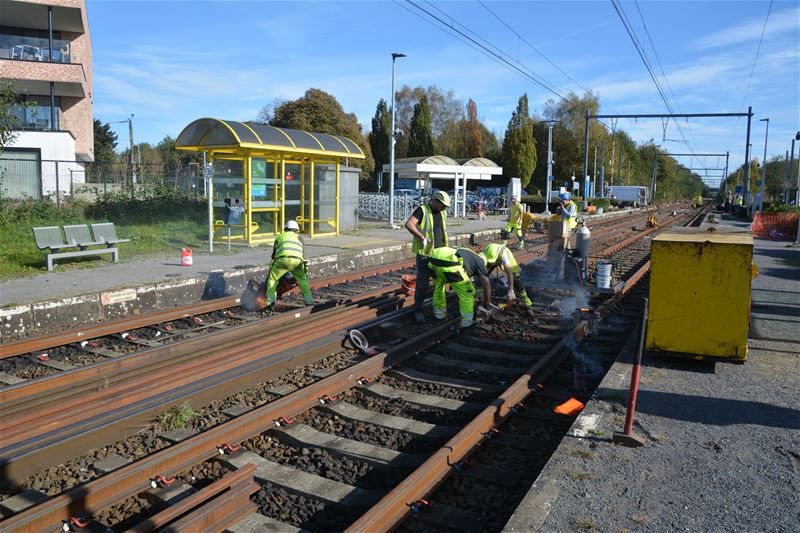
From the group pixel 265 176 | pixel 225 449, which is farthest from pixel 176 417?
pixel 265 176

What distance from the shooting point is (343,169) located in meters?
21.9

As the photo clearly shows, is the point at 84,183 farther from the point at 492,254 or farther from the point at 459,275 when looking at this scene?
the point at 459,275

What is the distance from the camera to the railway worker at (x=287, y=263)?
9.70 m

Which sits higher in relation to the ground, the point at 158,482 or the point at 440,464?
the point at 440,464

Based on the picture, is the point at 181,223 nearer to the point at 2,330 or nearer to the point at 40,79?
the point at 2,330

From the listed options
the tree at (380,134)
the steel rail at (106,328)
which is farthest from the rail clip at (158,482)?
the tree at (380,134)

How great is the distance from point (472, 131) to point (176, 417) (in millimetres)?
66285

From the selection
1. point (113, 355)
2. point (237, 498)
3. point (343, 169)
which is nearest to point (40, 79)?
point (343, 169)

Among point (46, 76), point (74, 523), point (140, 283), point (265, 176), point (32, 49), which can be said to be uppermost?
point (32, 49)

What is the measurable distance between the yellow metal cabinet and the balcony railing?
1375 inches

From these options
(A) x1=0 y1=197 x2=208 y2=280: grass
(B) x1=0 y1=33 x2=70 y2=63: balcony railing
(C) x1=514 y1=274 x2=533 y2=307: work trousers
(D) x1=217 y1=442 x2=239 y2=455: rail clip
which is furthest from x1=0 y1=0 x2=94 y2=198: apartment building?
(D) x1=217 y1=442 x2=239 y2=455: rail clip

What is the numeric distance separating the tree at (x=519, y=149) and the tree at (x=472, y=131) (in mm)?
4463

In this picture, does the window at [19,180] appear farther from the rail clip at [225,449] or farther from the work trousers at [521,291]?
the rail clip at [225,449]

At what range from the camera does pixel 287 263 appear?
9.72 metres
